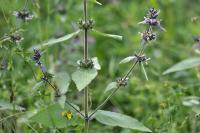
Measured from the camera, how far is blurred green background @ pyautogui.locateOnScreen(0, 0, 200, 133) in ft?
8.13

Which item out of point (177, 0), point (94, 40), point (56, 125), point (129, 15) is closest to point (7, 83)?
point (56, 125)

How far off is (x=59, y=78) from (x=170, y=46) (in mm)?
1938

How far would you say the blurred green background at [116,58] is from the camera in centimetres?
248

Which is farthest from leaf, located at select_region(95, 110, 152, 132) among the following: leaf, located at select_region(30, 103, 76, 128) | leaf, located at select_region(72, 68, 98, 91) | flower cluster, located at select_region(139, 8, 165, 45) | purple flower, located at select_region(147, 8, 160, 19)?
purple flower, located at select_region(147, 8, 160, 19)

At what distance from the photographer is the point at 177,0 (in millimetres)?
4789

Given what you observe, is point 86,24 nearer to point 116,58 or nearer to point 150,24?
point 150,24

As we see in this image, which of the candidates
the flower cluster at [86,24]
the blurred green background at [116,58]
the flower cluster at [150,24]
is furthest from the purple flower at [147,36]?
the blurred green background at [116,58]

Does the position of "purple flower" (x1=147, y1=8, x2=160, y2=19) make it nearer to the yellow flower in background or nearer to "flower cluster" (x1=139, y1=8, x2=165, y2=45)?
"flower cluster" (x1=139, y1=8, x2=165, y2=45)

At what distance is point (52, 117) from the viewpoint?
2107 millimetres

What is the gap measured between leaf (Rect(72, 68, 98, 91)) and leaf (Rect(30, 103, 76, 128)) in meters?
0.18

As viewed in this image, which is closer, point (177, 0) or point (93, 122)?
point (93, 122)

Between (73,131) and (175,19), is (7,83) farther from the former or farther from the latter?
(175,19)

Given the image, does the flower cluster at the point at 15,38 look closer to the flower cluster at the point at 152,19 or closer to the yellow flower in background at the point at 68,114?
the yellow flower in background at the point at 68,114

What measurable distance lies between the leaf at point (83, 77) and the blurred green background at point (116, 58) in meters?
0.19
